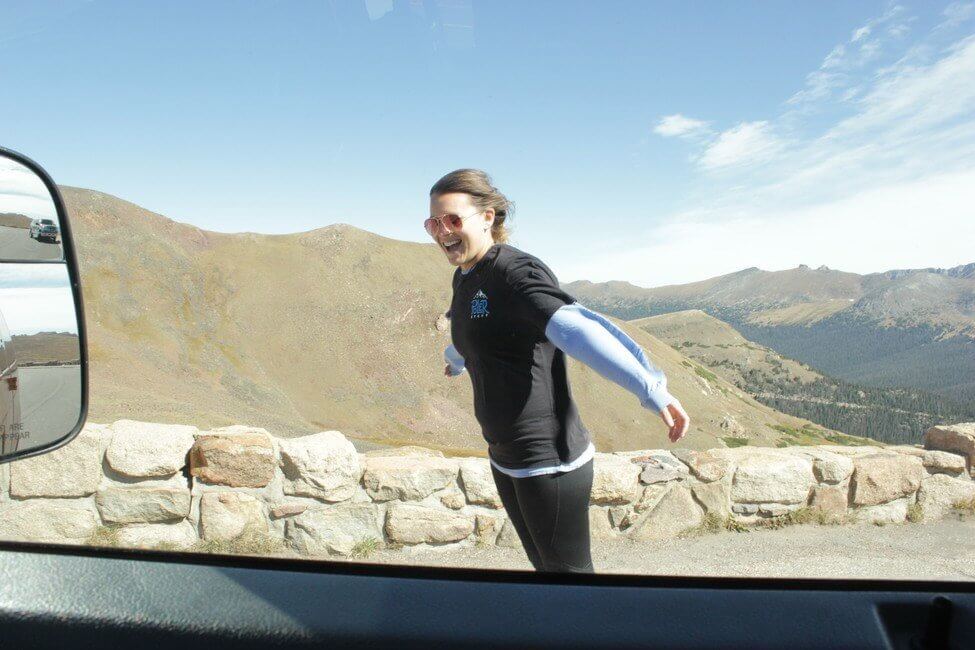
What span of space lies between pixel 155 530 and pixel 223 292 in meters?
48.6

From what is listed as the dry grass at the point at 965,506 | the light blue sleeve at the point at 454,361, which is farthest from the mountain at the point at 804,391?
the light blue sleeve at the point at 454,361

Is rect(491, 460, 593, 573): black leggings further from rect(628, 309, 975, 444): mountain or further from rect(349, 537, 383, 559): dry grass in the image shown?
rect(628, 309, 975, 444): mountain

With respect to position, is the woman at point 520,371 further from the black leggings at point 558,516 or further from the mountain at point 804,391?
the mountain at point 804,391

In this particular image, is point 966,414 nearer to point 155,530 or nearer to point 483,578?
point 483,578

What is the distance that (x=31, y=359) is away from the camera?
127 centimetres

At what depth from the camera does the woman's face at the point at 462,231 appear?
1.75m

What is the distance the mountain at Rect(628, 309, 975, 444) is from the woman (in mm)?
2067

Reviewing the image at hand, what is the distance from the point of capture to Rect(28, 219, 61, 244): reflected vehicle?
1305 mm

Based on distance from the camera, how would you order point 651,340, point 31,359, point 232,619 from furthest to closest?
1. point 651,340
2. point 31,359
3. point 232,619

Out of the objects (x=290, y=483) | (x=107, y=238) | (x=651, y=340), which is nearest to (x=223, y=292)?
(x=107, y=238)

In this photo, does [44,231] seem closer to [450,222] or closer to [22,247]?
[22,247]

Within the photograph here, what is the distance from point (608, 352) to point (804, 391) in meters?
16.7

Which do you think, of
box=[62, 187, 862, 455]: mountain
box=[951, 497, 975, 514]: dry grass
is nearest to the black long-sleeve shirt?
box=[951, 497, 975, 514]: dry grass

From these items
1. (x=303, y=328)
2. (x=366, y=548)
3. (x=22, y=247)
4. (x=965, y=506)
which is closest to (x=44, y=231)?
(x=22, y=247)
